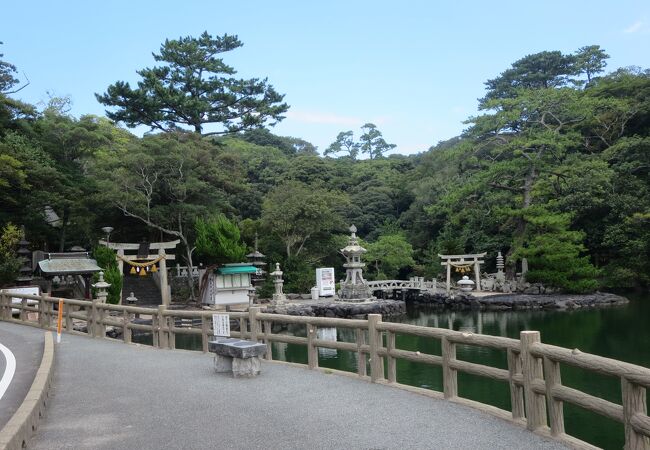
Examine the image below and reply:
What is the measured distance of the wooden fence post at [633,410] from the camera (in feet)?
12.4

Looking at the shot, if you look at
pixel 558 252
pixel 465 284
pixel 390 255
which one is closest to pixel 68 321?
pixel 465 284

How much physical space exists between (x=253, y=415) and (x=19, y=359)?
5.68m

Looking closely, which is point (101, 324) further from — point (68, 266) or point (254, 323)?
point (68, 266)

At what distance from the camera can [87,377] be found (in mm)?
7922

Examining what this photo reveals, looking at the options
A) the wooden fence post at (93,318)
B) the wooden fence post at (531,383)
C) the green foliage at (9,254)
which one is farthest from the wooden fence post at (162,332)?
the green foliage at (9,254)

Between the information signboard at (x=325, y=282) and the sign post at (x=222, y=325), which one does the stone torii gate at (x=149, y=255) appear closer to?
the information signboard at (x=325, y=282)

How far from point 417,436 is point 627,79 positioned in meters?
35.2

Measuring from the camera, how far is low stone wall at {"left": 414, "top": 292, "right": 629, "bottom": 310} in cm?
2588

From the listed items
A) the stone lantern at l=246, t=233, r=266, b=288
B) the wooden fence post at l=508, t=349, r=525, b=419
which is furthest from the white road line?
the stone lantern at l=246, t=233, r=266, b=288

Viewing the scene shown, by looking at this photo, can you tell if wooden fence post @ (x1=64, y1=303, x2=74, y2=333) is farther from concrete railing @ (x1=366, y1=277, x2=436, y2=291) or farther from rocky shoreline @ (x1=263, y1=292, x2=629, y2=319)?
concrete railing @ (x1=366, y1=277, x2=436, y2=291)

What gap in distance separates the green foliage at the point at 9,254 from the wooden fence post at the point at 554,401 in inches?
855

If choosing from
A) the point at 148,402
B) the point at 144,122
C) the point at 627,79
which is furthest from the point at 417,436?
the point at 627,79

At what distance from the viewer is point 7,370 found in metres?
8.32

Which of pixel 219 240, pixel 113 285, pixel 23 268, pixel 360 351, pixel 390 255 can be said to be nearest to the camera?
pixel 360 351
